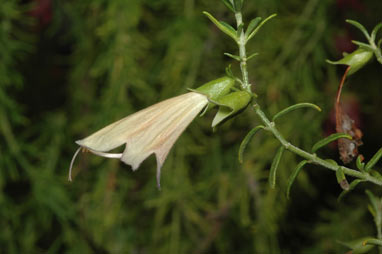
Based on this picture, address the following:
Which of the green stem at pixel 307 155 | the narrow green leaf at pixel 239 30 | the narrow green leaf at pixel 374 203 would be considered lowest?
the narrow green leaf at pixel 374 203

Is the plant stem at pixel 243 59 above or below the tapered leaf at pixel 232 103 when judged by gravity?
above

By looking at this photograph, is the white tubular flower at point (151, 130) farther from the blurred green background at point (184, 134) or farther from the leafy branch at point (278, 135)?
the blurred green background at point (184, 134)

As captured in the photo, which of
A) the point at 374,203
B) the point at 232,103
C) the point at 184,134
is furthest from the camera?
the point at 184,134

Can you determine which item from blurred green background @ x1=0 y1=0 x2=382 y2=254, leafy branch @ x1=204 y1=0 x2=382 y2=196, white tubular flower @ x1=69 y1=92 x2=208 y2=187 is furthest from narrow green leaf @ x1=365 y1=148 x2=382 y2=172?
blurred green background @ x1=0 y1=0 x2=382 y2=254

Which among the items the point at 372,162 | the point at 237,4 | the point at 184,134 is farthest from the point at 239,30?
the point at 184,134

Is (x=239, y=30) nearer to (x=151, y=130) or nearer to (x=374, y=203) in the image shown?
(x=151, y=130)

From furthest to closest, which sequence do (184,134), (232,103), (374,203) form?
1. (184,134)
2. (374,203)
3. (232,103)

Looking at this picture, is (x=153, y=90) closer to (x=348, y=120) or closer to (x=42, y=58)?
(x=42, y=58)

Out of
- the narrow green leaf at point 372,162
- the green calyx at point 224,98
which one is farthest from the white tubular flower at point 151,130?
the narrow green leaf at point 372,162
